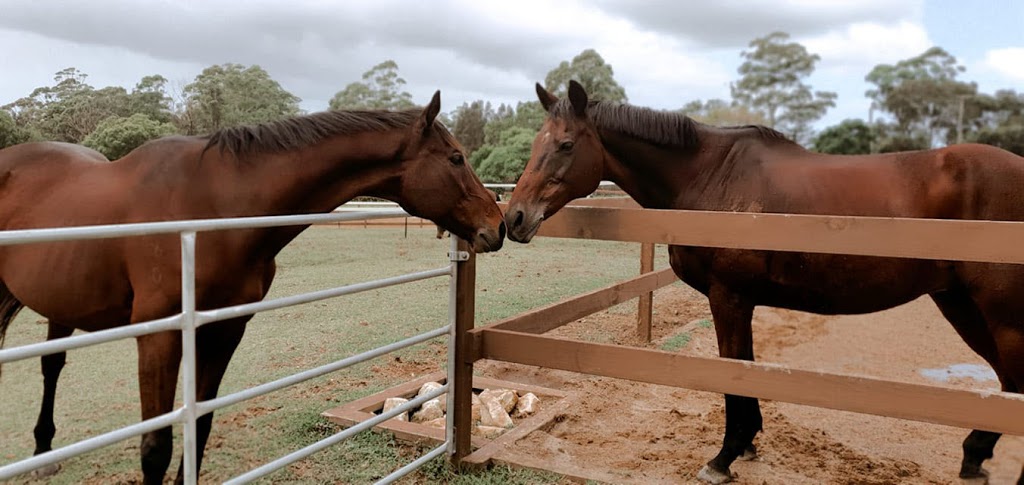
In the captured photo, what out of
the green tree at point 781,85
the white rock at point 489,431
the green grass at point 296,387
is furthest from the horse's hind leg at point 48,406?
the green tree at point 781,85

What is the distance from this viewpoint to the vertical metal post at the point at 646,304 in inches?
227

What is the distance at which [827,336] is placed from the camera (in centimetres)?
659

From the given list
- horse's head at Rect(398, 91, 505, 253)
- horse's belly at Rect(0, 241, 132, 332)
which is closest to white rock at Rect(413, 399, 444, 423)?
horse's head at Rect(398, 91, 505, 253)

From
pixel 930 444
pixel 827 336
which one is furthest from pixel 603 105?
pixel 827 336

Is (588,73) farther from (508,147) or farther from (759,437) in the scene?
(759,437)

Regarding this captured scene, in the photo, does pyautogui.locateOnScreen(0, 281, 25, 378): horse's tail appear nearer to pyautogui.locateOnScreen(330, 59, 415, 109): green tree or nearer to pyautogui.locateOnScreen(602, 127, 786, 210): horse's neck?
pyautogui.locateOnScreen(602, 127, 786, 210): horse's neck

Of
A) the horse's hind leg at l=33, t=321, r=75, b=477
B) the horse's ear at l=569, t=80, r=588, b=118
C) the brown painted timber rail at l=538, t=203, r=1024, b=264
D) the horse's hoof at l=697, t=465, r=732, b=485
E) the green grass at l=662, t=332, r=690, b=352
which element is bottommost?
the horse's hoof at l=697, t=465, r=732, b=485

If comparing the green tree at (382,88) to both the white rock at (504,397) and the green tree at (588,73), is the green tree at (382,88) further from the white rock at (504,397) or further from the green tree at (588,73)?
the white rock at (504,397)

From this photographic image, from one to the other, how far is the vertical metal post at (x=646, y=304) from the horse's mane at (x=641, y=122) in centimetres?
243

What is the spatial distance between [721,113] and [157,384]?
2239 inches

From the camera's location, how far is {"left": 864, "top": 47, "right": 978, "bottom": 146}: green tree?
41688 millimetres

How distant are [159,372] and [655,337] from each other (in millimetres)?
4862

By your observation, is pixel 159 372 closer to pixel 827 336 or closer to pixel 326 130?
pixel 326 130

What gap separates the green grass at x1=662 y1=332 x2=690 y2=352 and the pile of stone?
192cm
